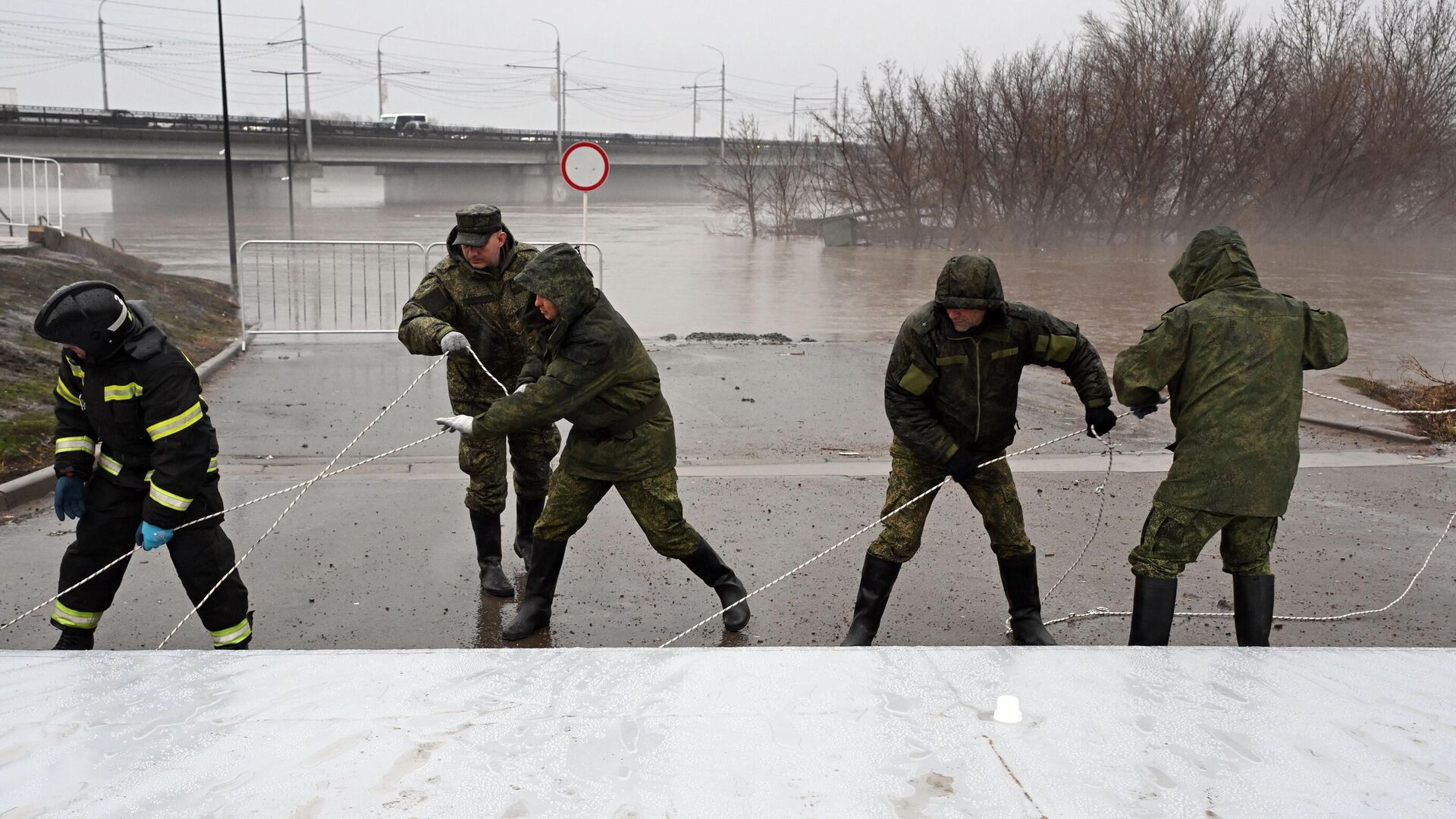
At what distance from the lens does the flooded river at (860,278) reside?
17.1 meters

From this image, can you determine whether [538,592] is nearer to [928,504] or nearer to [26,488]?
[928,504]

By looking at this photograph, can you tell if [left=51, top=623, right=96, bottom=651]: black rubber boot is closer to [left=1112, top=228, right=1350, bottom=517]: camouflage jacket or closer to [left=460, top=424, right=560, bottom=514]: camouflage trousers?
[left=460, top=424, right=560, bottom=514]: camouflage trousers

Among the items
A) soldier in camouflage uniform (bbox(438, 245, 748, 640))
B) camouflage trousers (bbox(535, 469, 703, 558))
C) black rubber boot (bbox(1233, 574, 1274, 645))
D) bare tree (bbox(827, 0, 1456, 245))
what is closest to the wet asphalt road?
soldier in camouflage uniform (bbox(438, 245, 748, 640))

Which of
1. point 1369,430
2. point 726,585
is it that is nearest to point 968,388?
point 726,585

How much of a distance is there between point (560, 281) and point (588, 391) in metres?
0.44

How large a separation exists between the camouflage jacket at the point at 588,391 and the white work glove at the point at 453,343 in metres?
0.43

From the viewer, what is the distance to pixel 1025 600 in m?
5.02

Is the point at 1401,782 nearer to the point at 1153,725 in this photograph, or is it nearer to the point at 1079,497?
the point at 1153,725

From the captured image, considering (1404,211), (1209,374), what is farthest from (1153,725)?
(1404,211)

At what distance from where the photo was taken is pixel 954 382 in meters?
4.61

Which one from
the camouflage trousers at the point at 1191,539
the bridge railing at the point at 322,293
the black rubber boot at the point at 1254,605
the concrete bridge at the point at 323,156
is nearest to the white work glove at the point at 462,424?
the camouflage trousers at the point at 1191,539

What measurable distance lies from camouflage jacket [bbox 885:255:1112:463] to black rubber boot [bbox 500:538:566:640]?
1584mm

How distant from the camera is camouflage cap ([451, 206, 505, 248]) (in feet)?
17.7

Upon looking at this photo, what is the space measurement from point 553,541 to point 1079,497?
3.92 meters
